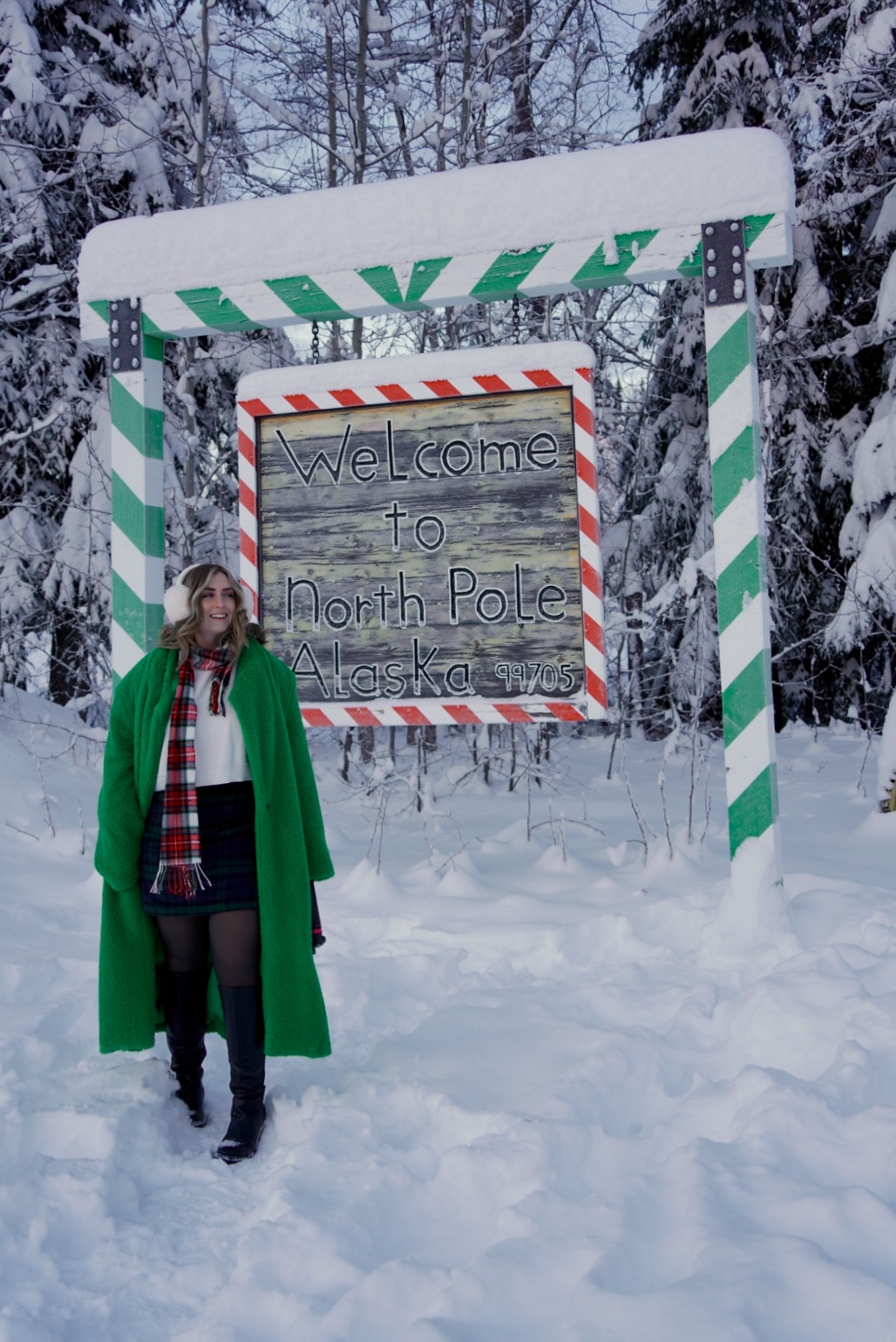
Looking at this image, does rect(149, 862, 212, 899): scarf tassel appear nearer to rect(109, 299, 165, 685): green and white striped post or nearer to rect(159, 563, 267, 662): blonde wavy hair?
rect(159, 563, 267, 662): blonde wavy hair

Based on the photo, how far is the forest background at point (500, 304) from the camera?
→ 749 centimetres

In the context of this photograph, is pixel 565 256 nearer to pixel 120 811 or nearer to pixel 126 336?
pixel 126 336

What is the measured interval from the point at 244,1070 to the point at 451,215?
3.57 meters

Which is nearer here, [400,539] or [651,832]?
[400,539]

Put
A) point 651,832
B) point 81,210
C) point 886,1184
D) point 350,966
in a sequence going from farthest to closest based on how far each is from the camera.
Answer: point 81,210 < point 651,832 < point 350,966 < point 886,1184

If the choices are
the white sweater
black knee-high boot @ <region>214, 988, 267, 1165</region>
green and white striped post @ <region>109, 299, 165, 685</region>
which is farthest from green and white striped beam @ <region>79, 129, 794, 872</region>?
black knee-high boot @ <region>214, 988, 267, 1165</region>

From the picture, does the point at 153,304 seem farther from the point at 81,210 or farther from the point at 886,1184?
the point at 81,210

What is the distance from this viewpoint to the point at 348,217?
4.65 m

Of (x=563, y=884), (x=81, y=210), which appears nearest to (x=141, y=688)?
(x=563, y=884)

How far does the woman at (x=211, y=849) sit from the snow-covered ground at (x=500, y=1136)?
0.29 m

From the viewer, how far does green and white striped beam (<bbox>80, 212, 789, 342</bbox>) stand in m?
4.41

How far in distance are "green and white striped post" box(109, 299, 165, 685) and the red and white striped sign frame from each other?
0.44 metres

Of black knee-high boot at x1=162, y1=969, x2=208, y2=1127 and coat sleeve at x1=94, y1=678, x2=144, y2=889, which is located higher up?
coat sleeve at x1=94, y1=678, x2=144, y2=889

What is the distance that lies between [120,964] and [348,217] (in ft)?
11.0
